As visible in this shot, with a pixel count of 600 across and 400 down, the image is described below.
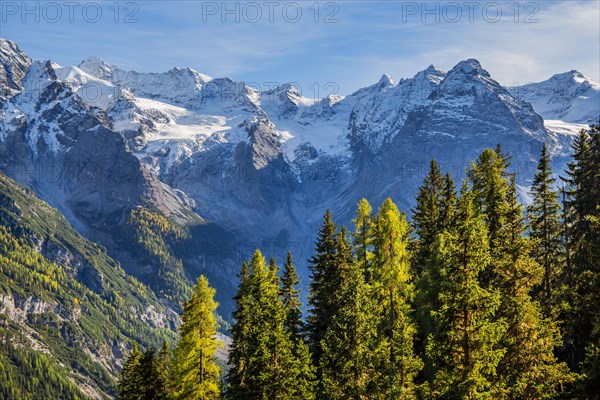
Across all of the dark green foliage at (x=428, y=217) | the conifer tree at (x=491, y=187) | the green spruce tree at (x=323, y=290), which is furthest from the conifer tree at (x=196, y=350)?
the conifer tree at (x=491, y=187)

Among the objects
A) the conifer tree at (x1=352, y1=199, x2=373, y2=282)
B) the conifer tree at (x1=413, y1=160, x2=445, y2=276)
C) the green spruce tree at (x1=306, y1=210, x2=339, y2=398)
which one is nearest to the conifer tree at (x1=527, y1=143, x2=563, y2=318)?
the conifer tree at (x1=413, y1=160, x2=445, y2=276)

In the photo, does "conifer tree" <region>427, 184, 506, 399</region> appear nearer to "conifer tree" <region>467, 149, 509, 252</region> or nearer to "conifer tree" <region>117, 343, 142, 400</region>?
"conifer tree" <region>467, 149, 509, 252</region>

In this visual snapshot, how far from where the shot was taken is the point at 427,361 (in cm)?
4953

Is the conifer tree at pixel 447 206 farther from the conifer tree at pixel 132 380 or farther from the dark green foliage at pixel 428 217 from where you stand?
the conifer tree at pixel 132 380

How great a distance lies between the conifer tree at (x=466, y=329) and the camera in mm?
33719

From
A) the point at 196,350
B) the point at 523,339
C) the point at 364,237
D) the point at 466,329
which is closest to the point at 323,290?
the point at 364,237

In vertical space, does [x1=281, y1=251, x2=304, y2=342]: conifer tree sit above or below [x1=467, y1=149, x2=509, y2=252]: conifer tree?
below

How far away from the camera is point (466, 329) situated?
112 feet

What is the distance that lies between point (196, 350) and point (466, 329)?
2553 cm

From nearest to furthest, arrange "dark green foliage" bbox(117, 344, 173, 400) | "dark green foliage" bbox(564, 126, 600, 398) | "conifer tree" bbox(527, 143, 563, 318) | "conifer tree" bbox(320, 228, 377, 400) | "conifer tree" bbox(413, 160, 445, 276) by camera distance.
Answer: "dark green foliage" bbox(564, 126, 600, 398)
"conifer tree" bbox(320, 228, 377, 400)
"conifer tree" bbox(527, 143, 563, 318)
"conifer tree" bbox(413, 160, 445, 276)
"dark green foliage" bbox(117, 344, 173, 400)

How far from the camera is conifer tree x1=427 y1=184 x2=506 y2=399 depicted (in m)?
33.7

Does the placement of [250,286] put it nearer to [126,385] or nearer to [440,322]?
[126,385]

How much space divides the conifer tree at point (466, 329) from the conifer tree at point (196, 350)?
22486 millimetres

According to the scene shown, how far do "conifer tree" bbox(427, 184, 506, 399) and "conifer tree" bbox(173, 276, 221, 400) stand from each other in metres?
22.5
